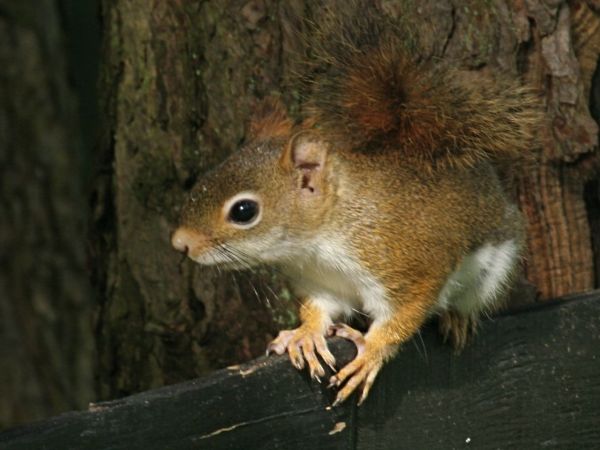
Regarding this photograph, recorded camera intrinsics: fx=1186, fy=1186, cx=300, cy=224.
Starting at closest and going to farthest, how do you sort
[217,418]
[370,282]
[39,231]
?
[217,418] → [370,282] → [39,231]

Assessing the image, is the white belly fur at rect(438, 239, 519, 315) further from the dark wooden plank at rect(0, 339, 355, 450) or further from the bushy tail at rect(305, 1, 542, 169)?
the dark wooden plank at rect(0, 339, 355, 450)

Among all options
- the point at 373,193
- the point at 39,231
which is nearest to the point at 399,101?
the point at 373,193

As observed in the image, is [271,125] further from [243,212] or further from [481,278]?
[481,278]

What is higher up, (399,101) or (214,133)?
(214,133)

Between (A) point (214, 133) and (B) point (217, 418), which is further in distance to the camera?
(A) point (214, 133)

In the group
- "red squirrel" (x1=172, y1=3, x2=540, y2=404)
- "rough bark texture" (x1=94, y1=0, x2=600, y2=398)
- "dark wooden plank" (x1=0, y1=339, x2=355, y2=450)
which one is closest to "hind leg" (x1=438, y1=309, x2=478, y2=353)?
"red squirrel" (x1=172, y1=3, x2=540, y2=404)

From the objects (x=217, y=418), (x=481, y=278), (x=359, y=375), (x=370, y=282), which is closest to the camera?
(x=217, y=418)

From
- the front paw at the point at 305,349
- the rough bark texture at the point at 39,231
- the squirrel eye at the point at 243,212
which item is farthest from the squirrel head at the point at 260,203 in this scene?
the rough bark texture at the point at 39,231
